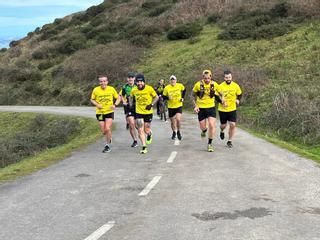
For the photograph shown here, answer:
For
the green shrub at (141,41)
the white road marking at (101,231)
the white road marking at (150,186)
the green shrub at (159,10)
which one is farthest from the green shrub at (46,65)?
the white road marking at (101,231)

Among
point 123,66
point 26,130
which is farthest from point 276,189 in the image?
point 123,66

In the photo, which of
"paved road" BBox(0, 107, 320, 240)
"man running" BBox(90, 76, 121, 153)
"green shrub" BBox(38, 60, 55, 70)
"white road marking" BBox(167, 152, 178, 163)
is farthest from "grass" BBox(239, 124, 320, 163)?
"green shrub" BBox(38, 60, 55, 70)

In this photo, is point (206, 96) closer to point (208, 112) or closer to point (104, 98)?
point (208, 112)

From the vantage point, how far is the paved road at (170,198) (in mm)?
6434

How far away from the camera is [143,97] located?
13359 mm

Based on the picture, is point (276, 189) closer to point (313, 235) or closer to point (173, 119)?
point (313, 235)

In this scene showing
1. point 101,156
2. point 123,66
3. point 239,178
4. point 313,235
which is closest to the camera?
point 313,235

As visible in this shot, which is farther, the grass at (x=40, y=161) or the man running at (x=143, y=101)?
the man running at (x=143, y=101)

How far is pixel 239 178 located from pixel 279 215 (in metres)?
2.68

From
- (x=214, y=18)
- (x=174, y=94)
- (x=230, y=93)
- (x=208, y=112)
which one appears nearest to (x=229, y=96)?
(x=230, y=93)

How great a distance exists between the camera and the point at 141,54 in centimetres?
4209

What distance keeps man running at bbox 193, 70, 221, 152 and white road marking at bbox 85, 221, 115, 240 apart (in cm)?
694

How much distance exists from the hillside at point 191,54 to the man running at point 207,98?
4.02m

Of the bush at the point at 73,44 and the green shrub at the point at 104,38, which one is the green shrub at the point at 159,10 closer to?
the green shrub at the point at 104,38
